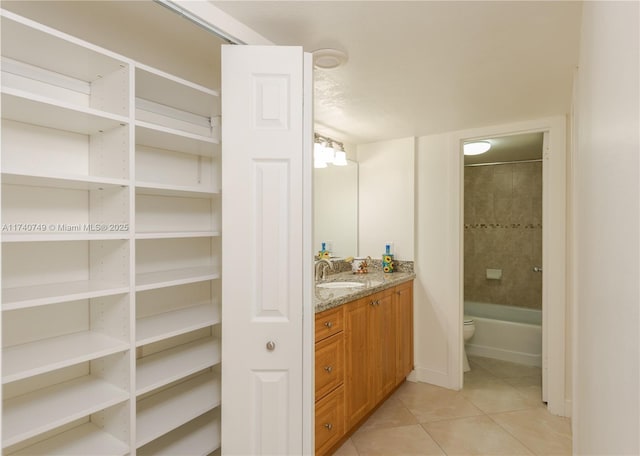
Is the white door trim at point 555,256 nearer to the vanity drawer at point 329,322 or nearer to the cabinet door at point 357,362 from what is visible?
the cabinet door at point 357,362

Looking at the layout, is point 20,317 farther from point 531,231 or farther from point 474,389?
point 531,231

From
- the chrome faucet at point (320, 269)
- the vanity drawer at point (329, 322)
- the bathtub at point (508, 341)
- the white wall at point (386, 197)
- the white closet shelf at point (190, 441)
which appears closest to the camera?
the white closet shelf at point (190, 441)

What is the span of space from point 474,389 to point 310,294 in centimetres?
245

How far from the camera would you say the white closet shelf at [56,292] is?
1199 mm

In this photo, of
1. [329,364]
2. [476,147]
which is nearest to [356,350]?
[329,364]

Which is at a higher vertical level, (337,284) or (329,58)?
(329,58)

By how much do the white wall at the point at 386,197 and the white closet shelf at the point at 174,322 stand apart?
199 centimetres

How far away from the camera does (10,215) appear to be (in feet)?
4.71

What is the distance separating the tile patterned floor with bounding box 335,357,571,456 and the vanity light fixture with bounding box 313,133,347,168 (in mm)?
2036

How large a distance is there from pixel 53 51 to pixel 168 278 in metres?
0.98

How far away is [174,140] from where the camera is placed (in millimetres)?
1756

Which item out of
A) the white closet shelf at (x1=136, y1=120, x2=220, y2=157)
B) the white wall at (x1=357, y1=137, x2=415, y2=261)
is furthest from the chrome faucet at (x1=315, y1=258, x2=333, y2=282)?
the white closet shelf at (x1=136, y1=120, x2=220, y2=157)

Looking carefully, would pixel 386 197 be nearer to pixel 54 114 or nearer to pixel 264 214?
pixel 264 214

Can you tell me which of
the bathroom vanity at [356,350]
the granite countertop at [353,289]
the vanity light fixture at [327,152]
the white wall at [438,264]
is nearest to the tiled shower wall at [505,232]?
the white wall at [438,264]
